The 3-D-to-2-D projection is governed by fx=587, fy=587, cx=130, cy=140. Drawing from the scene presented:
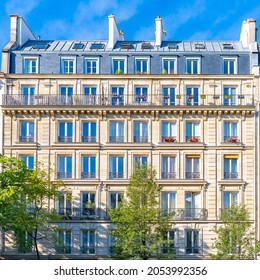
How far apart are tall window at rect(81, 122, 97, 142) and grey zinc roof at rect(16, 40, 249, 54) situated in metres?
5.17

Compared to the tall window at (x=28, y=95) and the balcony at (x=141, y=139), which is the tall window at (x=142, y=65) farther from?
the tall window at (x=28, y=95)

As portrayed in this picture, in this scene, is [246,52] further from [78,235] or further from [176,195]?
[78,235]

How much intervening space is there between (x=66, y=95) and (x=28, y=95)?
99.6 inches

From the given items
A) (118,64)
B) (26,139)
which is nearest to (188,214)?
(118,64)

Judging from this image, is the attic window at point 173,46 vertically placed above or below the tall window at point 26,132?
above

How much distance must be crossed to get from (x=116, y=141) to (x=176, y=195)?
5305 millimetres

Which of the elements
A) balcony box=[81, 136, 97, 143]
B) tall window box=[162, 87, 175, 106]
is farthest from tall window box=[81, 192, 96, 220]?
tall window box=[162, 87, 175, 106]

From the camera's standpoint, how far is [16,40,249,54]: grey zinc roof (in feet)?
133

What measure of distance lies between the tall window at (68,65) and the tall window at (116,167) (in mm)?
6630

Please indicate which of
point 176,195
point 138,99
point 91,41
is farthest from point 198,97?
point 91,41

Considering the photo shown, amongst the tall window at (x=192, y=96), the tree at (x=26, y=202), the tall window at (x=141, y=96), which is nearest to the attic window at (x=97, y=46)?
the tall window at (x=141, y=96)

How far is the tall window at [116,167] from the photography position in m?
38.5

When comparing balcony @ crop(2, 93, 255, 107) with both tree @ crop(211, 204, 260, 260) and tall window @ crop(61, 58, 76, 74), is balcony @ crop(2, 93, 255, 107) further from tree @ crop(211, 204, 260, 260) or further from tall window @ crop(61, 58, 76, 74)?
tree @ crop(211, 204, 260, 260)

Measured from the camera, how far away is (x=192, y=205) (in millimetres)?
38250
